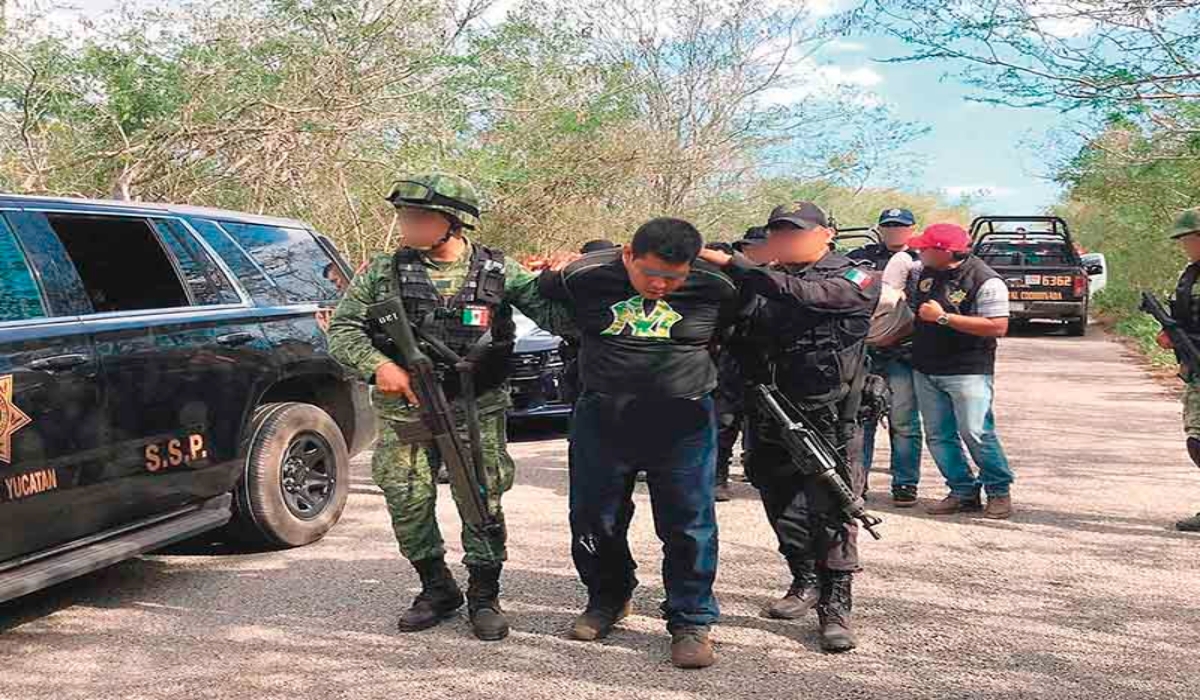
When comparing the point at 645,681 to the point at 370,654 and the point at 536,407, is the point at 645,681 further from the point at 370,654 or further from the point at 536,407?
the point at 536,407

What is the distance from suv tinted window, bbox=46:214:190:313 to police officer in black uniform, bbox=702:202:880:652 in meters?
2.63

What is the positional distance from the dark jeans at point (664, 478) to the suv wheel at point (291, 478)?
191 cm

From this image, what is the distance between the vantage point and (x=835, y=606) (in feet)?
13.5

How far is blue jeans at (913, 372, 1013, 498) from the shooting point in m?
6.13

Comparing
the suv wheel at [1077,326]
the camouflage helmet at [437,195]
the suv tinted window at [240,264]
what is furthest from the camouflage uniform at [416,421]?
the suv wheel at [1077,326]

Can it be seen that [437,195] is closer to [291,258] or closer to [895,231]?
[291,258]

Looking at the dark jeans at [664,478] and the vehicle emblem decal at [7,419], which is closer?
the vehicle emblem decal at [7,419]

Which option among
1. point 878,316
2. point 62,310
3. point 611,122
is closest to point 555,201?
point 611,122

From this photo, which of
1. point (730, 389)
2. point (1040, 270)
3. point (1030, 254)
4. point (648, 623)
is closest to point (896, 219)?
point (730, 389)

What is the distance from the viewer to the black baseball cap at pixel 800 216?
13.5 feet

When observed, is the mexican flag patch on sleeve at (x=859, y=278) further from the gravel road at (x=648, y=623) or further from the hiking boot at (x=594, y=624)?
the hiking boot at (x=594, y=624)

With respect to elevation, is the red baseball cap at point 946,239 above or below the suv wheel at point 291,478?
above

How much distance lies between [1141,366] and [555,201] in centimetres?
878

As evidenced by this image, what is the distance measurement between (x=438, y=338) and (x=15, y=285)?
1.60 meters
